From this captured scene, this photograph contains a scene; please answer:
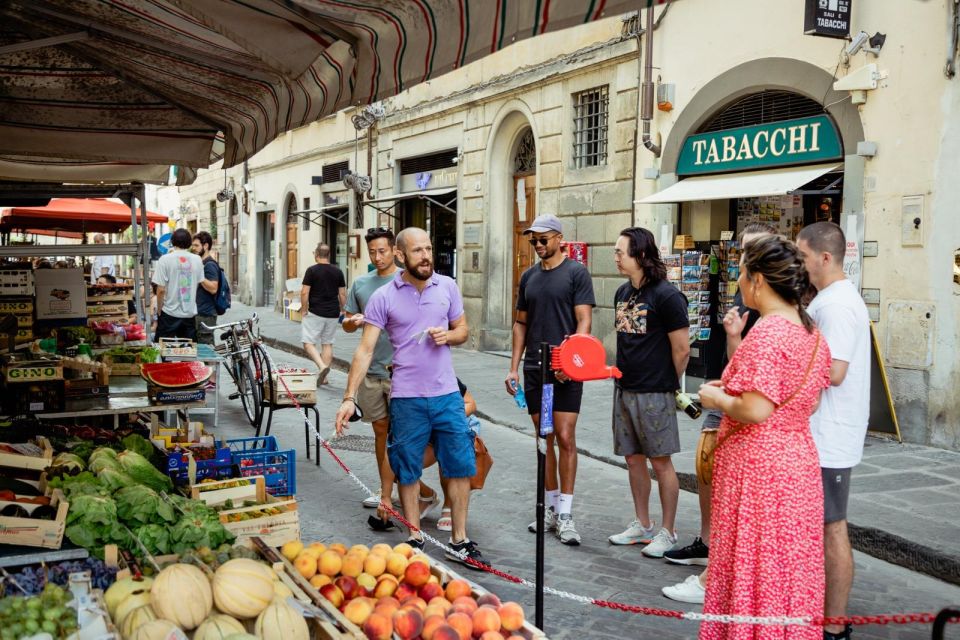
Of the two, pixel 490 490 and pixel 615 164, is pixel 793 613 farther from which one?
pixel 615 164

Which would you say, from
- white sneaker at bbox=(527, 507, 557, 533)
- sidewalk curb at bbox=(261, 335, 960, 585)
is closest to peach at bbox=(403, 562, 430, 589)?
white sneaker at bbox=(527, 507, 557, 533)

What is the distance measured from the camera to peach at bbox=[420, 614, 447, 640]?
325 cm

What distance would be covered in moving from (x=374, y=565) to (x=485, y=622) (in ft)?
2.17

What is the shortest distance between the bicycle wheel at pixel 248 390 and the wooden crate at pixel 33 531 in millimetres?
5344

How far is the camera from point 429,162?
1941 cm

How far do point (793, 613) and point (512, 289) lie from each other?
1276 centimetres

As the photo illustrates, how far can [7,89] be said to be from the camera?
574cm

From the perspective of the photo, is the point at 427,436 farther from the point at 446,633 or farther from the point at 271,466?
the point at 446,633

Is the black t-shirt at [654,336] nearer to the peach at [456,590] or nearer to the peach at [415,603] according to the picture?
the peach at [456,590]

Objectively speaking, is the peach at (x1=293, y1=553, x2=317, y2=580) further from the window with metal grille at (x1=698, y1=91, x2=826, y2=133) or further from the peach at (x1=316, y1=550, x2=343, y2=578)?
the window with metal grille at (x1=698, y1=91, x2=826, y2=133)

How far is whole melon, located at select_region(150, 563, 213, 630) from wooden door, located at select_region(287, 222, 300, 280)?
2391 centimetres

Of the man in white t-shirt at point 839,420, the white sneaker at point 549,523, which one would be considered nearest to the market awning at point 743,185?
the white sneaker at point 549,523

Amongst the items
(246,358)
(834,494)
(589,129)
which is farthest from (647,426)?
(589,129)

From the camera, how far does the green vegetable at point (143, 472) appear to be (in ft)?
15.6
